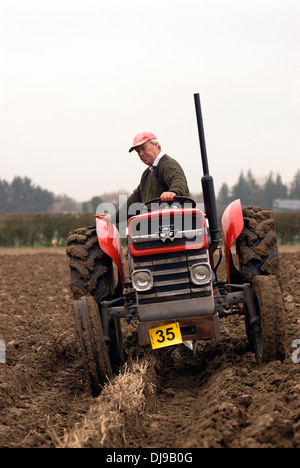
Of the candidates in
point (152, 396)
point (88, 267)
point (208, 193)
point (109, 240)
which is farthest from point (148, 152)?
point (152, 396)

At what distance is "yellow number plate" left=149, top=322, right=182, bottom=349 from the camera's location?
5336mm

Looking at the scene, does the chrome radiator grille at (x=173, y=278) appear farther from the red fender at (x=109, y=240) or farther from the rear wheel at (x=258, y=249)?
the rear wheel at (x=258, y=249)

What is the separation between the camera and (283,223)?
28.9m

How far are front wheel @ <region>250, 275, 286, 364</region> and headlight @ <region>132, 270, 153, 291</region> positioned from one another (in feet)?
2.95

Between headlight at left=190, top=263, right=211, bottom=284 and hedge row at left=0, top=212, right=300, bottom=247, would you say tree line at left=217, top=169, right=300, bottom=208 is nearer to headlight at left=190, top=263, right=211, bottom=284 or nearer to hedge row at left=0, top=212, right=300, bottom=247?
hedge row at left=0, top=212, right=300, bottom=247

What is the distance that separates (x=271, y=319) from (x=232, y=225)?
3.41 ft

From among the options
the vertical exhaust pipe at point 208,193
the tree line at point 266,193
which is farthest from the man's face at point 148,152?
the tree line at point 266,193

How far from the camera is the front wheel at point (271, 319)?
541 cm

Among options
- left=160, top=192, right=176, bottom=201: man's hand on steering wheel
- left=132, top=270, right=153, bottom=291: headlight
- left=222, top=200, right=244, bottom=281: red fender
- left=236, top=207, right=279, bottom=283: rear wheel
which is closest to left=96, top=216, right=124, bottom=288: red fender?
left=132, top=270, right=153, bottom=291: headlight

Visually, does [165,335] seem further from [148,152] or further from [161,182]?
[148,152]

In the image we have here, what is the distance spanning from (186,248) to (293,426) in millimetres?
1926

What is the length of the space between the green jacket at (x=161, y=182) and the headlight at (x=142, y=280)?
0.85 m

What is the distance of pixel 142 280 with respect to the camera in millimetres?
5375

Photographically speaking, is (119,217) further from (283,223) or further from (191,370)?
(283,223)
